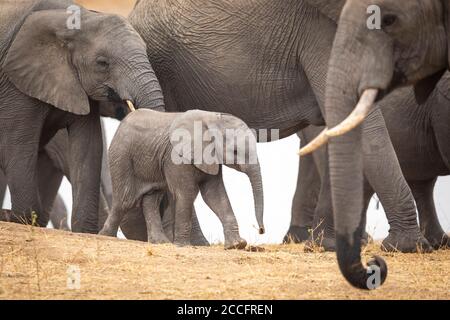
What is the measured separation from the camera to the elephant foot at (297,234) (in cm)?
1306

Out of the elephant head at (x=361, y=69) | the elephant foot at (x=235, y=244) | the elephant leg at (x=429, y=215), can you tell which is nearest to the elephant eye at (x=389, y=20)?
the elephant head at (x=361, y=69)

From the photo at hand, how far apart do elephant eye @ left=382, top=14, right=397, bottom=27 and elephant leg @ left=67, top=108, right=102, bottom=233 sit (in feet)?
14.9

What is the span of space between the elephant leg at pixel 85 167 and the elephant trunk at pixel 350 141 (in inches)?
175

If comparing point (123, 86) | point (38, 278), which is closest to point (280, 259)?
point (38, 278)

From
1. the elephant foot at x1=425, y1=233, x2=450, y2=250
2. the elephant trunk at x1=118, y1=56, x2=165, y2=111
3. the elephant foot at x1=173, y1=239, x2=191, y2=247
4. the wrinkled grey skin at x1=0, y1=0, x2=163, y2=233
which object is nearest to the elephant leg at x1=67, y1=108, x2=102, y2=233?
the wrinkled grey skin at x1=0, y1=0, x2=163, y2=233

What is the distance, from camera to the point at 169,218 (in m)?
10.9

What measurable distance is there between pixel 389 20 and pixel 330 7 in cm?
248

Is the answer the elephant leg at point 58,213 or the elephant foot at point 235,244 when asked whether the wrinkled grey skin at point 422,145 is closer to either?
the elephant foot at point 235,244

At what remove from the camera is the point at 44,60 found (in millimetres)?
11281

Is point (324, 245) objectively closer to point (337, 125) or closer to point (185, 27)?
point (185, 27)

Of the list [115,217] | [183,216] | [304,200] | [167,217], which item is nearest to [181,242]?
[183,216]
